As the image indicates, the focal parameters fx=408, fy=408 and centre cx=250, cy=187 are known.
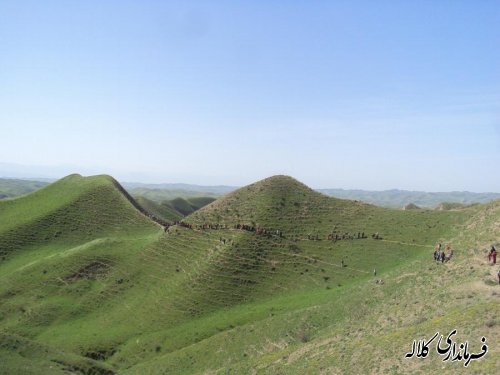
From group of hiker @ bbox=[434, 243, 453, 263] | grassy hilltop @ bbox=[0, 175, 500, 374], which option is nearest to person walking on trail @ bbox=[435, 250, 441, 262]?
group of hiker @ bbox=[434, 243, 453, 263]

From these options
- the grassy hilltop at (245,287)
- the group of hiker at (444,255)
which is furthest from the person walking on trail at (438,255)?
the grassy hilltop at (245,287)

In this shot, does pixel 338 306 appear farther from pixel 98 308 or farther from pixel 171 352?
pixel 98 308

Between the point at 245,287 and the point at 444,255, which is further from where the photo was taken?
the point at 245,287

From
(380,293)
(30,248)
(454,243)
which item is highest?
(454,243)

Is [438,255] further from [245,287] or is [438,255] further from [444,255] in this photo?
[245,287]

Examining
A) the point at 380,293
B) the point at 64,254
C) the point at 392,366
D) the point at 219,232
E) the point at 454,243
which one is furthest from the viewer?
the point at 64,254

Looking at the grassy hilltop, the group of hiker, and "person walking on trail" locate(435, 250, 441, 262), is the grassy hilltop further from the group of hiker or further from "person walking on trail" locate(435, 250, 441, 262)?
"person walking on trail" locate(435, 250, 441, 262)

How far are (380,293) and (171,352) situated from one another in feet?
89.5

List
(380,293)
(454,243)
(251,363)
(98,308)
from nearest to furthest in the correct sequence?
(251,363) → (380,293) → (454,243) → (98,308)

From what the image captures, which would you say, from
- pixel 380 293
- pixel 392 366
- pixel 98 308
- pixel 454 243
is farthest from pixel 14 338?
pixel 454 243

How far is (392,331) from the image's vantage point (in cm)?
2828

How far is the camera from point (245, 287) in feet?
212

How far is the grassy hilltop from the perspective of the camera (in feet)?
98.7

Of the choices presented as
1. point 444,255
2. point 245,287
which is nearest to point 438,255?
point 444,255
